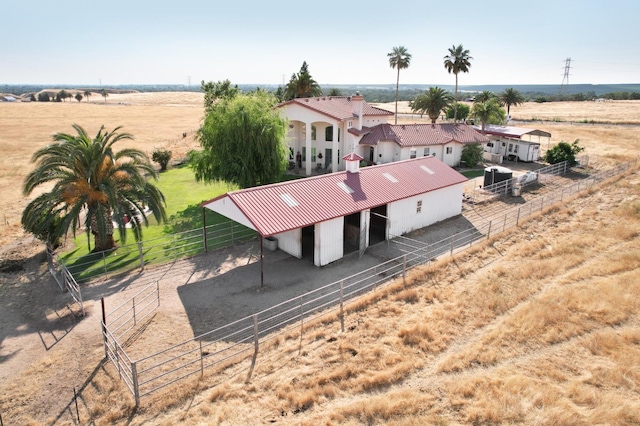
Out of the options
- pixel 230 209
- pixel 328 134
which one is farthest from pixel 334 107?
pixel 230 209

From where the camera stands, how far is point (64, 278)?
1900cm

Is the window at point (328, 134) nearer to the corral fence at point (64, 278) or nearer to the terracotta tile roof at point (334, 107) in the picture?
the terracotta tile roof at point (334, 107)

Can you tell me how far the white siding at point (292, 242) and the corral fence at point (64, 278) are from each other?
392 inches

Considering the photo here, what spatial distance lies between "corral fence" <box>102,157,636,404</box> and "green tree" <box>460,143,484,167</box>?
20.1 meters

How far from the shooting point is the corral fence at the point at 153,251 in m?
21.1

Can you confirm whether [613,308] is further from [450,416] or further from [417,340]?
[450,416]

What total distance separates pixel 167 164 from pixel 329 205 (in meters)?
28.4

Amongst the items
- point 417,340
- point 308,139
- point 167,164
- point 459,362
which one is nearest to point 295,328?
point 417,340

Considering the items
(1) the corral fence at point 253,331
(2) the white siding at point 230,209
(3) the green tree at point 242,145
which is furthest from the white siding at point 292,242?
(3) the green tree at point 242,145

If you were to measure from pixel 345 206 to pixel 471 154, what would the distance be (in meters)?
26.6

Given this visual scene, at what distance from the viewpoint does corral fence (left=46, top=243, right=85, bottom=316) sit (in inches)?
705

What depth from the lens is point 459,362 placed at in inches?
558

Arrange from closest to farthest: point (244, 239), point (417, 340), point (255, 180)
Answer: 1. point (417, 340)
2. point (244, 239)
3. point (255, 180)

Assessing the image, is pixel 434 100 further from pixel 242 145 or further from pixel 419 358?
pixel 419 358
